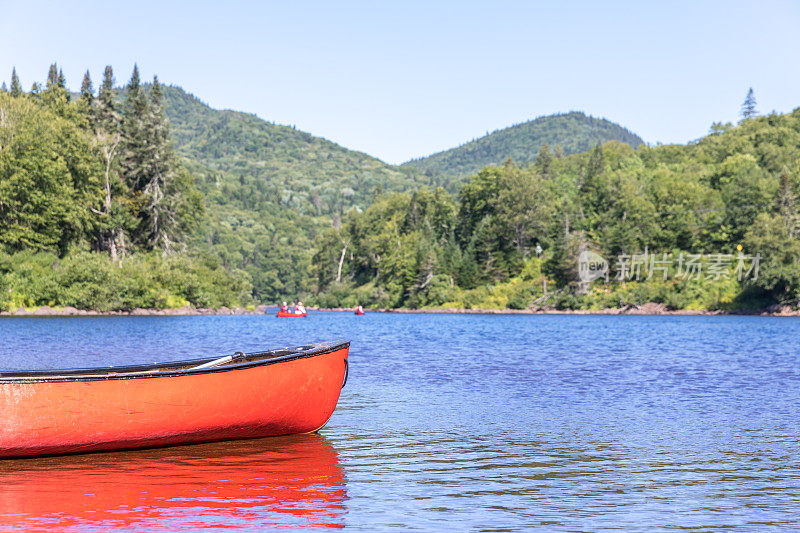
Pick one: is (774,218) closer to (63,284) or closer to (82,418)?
(63,284)

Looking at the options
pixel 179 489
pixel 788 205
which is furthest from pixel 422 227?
pixel 179 489

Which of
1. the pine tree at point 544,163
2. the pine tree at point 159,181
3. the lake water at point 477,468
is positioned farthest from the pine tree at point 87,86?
the pine tree at point 544,163

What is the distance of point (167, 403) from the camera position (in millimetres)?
13695

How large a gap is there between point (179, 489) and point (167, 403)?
115 inches

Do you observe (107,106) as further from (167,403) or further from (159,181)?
(167,403)

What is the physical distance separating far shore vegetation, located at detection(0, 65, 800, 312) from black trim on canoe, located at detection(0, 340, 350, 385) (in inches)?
2636

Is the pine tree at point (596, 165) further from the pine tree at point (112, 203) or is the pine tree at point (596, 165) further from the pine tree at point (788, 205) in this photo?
the pine tree at point (112, 203)

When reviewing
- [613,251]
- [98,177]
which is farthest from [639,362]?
[613,251]

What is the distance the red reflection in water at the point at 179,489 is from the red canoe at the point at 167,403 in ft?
1.23

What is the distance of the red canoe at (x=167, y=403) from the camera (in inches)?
505

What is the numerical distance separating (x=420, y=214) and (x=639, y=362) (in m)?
122

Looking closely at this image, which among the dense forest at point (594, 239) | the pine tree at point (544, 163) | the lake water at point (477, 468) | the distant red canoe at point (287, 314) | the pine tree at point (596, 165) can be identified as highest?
the pine tree at point (544, 163)

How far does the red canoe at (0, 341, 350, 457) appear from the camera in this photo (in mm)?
12836

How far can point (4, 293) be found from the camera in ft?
241
